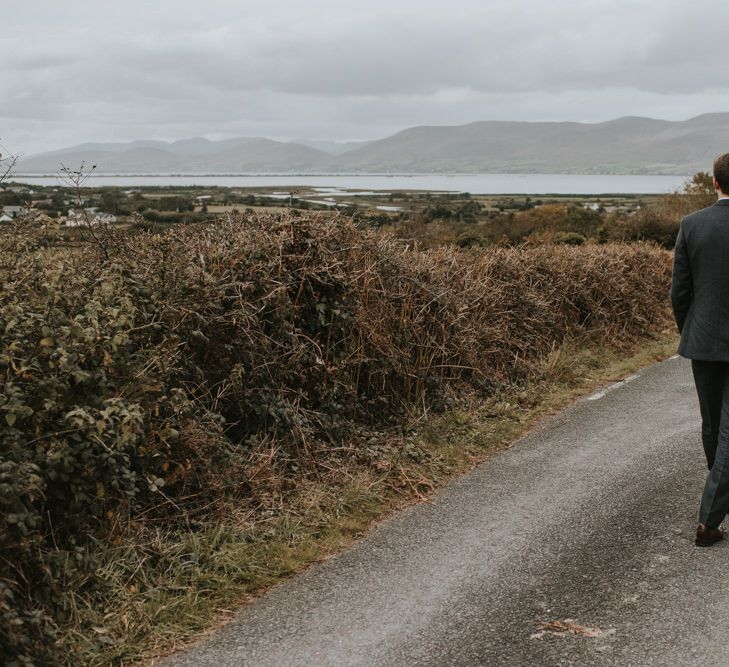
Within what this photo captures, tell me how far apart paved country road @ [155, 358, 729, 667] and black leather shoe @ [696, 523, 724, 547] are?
2.8 inches

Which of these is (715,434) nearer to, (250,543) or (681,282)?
(681,282)

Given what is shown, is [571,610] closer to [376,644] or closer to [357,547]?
[376,644]

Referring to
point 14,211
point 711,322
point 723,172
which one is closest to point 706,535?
point 711,322

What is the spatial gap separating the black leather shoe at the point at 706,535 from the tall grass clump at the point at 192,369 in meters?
2.98

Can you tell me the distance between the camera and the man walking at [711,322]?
519cm

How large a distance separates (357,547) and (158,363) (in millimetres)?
1905

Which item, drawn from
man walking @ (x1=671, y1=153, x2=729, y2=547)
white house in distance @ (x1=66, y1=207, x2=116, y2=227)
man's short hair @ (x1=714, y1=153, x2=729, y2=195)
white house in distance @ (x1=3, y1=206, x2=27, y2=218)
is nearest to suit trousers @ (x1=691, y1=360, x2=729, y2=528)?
man walking @ (x1=671, y1=153, x2=729, y2=547)

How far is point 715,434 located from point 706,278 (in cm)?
115

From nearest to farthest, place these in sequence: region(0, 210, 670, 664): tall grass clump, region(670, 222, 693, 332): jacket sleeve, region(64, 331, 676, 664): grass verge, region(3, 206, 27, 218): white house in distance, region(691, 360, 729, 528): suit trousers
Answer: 1. region(64, 331, 676, 664): grass verge
2. region(0, 210, 670, 664): tall grass clump
3. region(691, 360, 729, 528): suit trousers
4. region(670, 222, 693, 332): jacket sleeve
5. region(3, 206, 27, 218): white house in distance

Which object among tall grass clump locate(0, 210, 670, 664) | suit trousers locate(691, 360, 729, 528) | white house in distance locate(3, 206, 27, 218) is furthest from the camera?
white house in distance locate(3, 206, 27, 218)

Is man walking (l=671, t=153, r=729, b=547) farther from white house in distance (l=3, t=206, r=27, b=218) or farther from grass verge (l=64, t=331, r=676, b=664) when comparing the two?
white house in distance (l=3, t=206, r=27, b=218)

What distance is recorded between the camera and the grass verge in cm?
413

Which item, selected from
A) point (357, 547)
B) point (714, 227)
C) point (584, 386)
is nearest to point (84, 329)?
point (357, 547)

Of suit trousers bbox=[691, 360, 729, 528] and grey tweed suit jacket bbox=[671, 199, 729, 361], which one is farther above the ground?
grey tweed suit jacket bbox=[671, 199, 729, 361]
